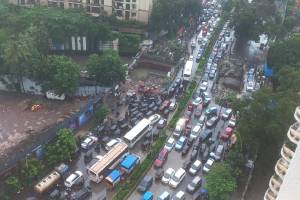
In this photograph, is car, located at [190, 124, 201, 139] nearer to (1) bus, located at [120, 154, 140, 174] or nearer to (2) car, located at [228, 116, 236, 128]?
(2) car, located at [228, 116, 236, 128]

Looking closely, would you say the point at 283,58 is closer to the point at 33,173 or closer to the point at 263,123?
the point at 263,123

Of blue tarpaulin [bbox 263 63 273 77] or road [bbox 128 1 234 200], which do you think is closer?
road [bbox 128 1 234 200]

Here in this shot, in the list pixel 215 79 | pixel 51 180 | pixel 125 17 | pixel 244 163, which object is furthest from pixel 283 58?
pixel 51 180

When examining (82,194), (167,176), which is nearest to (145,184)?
(167,176)

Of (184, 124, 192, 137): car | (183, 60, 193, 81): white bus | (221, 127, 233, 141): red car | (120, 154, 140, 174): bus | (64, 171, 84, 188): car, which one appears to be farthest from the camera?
(183, 60, 193, 81): white bus

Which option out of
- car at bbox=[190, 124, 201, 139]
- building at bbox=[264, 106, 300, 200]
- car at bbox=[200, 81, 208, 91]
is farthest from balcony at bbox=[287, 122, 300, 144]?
car at bbox=[200, 81, 208, 91]

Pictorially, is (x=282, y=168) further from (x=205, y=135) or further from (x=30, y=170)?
(x=30, y=170)

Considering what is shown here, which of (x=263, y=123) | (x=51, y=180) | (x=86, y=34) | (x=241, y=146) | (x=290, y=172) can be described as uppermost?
(x=86, y=34)
